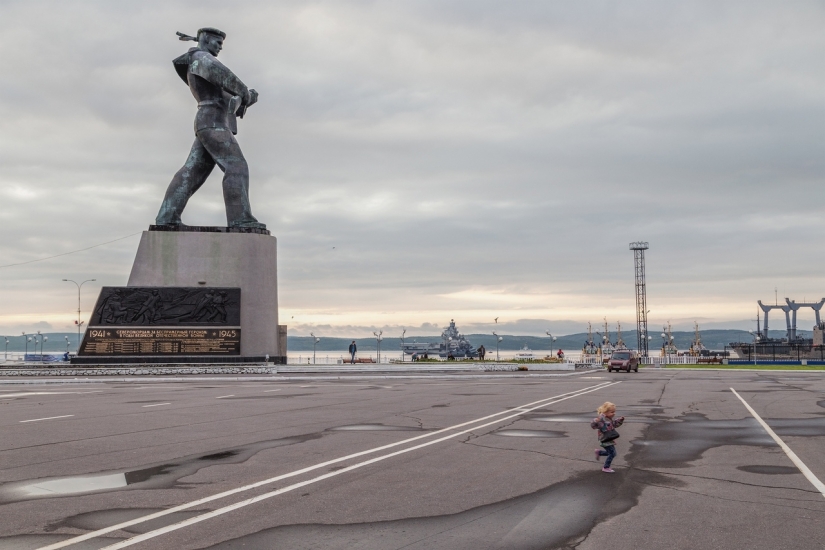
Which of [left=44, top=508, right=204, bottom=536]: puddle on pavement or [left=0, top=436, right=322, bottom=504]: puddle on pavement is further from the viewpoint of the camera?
[left=0, top=436, right=322, bottom=504]: puddle on pavement

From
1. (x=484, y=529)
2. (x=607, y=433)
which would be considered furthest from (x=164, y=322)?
(x=484, y=529)

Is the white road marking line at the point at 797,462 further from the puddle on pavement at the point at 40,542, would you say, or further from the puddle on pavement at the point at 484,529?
the puddle on pavement at the point at 40,542

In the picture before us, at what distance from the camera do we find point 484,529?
706cm

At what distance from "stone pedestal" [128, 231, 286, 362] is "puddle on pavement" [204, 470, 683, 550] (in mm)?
39112

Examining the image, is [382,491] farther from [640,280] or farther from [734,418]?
[640,280]

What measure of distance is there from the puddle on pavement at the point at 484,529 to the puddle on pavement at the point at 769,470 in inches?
106

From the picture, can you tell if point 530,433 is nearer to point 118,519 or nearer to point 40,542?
point 118,519

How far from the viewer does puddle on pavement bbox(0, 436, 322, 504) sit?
28.7 feet

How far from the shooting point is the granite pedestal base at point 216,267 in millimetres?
45688

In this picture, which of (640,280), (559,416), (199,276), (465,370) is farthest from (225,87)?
(640,280)

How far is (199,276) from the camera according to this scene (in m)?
46.0

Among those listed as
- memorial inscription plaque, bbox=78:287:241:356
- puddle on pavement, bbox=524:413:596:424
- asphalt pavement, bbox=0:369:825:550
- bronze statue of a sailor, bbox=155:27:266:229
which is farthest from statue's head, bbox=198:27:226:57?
puddle on pavement, bbox=524:413:596:424

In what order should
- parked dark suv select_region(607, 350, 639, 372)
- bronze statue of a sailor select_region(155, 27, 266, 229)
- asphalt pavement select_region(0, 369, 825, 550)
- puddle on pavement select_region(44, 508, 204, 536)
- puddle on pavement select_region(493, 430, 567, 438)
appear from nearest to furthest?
1. asphalt pavement select_region(0, 369, 825, 550)
2. puddle on pavement select_region(44, 508, 204, 536)
3. puddle on pavement select_region(493, 430, 567, 438)
4. bronze statue of a sailor select_region(155, 27, 266, 229)
5. parked dark suv select_region(607, 350, 639, 372)

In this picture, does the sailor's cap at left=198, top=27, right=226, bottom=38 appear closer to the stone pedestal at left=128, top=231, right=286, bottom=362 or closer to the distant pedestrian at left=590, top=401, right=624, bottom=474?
the stone pedestal at left=128, top=231, right=286, bottom=362
